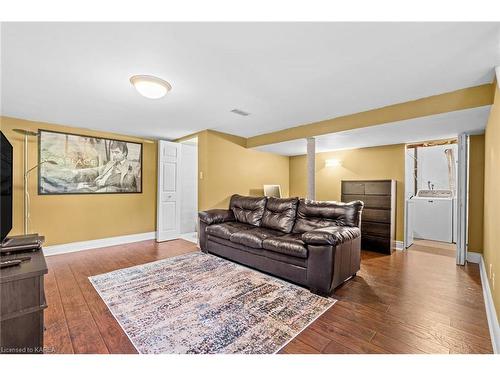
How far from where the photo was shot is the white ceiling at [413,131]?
2759 mm

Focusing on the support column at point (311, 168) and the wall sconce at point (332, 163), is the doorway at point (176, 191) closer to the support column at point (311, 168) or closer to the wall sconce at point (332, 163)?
the support column at point (311, 168)

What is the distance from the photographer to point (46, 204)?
3.86 meters

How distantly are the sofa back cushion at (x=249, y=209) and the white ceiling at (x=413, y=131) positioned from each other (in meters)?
1.43

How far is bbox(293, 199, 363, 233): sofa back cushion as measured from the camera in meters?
3.06

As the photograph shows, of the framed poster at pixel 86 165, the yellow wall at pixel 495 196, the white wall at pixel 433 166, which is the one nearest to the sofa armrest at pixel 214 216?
the framed poster at pixel 86 165

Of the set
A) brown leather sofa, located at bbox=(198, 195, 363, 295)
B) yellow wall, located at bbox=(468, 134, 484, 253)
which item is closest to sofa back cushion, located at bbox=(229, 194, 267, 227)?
brown leather sofa, located at bbox=(198, 195, 363, 295)

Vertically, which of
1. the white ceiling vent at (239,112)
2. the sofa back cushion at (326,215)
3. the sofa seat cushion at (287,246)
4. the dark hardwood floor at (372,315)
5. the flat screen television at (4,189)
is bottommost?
the dark hardwood floor at (372,315)

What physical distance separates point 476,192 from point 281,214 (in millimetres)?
3151

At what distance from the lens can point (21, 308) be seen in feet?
3.94

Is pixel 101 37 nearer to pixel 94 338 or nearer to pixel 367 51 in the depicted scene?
pixel 367 51

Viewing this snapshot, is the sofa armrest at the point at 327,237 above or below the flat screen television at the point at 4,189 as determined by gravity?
below

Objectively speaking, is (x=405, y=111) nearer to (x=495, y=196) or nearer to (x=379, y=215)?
(x=495, y=196)

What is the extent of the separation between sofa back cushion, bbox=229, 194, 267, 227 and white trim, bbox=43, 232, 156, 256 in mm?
2278

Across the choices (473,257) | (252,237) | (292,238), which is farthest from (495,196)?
(252,237)
